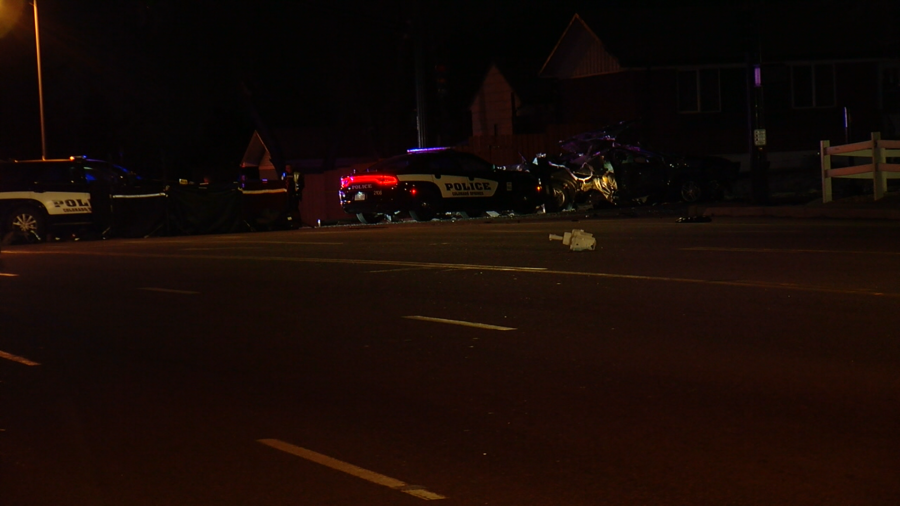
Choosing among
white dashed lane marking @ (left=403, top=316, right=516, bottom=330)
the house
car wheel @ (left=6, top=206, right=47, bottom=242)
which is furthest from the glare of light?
white dashed lane marking @ (left=403, top=316, right=516, bottom=330)

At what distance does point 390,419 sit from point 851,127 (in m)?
36.5

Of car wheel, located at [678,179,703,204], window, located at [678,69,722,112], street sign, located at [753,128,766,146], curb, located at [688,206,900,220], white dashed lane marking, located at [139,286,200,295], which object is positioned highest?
window, located at [678,69,722,112]

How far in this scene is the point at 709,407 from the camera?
24.1 ft

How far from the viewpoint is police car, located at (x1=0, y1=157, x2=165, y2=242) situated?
1035 inches

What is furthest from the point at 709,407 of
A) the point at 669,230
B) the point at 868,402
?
the point at 669,230

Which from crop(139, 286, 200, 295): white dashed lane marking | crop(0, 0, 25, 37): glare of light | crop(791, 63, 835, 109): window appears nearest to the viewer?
crop(139, 286, 200, 295): white dashed lane marking

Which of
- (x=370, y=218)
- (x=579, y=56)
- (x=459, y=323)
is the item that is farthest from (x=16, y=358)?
(x=579, y=56)

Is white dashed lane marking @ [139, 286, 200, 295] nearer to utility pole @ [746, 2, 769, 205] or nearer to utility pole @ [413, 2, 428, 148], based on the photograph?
utility pole @ [746, 2, 769, 205]

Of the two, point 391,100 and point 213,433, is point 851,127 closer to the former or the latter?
point 391,100

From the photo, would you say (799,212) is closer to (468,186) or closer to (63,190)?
(468,186)

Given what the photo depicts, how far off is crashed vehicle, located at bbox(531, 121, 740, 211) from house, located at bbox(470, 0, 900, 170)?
886 cm

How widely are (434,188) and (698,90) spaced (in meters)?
14.8

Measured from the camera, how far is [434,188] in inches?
1094

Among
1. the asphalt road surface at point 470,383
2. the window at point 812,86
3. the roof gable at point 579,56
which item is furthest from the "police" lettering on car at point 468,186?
the window at point 812,86
